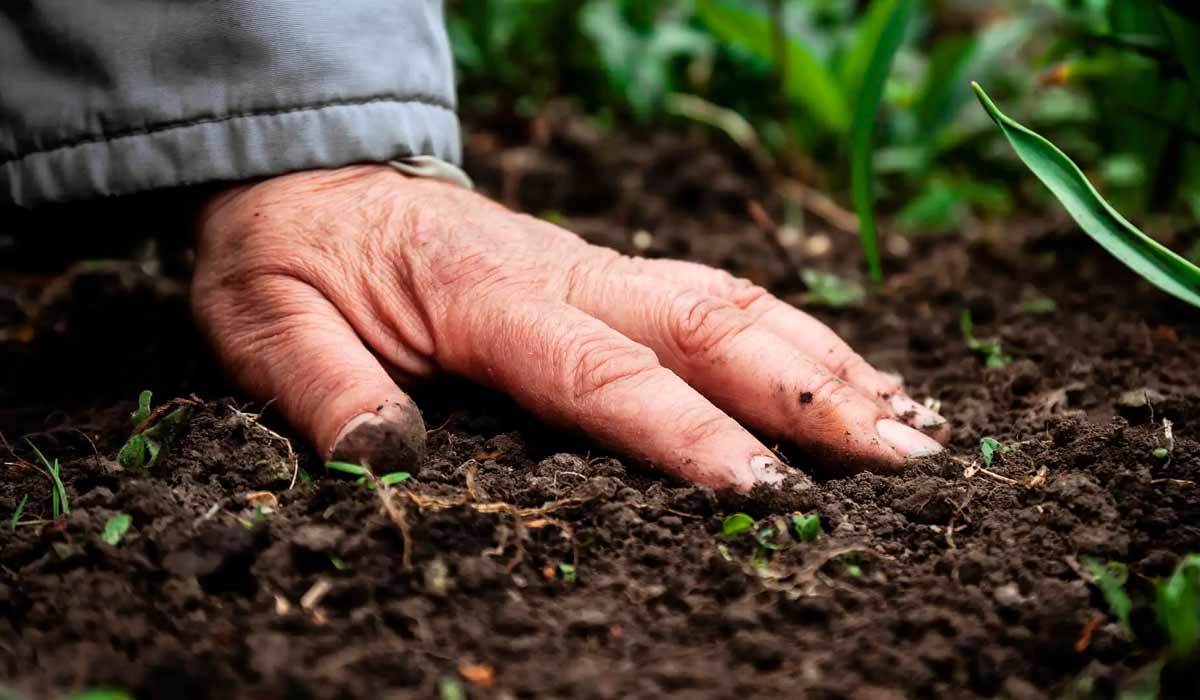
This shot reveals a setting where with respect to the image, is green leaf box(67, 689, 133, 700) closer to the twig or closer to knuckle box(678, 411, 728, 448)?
the twig

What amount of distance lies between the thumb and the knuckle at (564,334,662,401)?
19 cm

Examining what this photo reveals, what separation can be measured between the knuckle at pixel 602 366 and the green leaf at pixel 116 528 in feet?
1.66

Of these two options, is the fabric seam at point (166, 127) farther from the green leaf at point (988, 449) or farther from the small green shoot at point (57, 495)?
the green leaf at point (988, 449)

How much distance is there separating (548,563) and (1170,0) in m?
1.31

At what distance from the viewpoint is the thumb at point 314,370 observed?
111 cm

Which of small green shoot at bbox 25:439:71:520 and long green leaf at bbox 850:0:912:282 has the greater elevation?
long green leaf at bbox 850:0:912:282

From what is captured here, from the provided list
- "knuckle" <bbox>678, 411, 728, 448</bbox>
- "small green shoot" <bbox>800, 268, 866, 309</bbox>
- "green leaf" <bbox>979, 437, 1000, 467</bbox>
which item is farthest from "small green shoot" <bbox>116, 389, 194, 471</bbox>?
"small green shoot" <bbox>800, 268, 866, 309</bbox>

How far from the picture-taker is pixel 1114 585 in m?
0.96

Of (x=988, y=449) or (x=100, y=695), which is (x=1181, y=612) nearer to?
(x=988, y=449)

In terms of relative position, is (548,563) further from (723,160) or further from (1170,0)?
(723,160)

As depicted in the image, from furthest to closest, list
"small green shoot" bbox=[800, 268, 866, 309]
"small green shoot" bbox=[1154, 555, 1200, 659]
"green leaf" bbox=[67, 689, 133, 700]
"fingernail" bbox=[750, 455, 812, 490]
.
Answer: "small green shoot" bbox=[800, 268, 866, 309]
"fingernail" bbox=[750, 455, 812, 490]
"small green shoot" bbox=[1154, 555, 1200, 659]
"green leaf" bbox=[67, 689, 133, 700]

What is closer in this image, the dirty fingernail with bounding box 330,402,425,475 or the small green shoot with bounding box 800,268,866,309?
the dirty fingernail with bounding box 330,402,425,475

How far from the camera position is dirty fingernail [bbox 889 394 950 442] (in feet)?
4.24

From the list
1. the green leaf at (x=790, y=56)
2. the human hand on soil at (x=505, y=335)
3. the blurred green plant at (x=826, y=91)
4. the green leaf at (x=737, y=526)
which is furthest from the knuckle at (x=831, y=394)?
the green leaf at (x=790, y=56)
